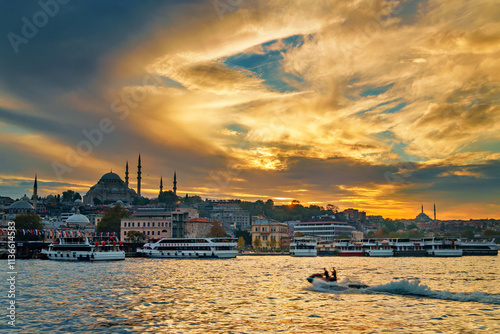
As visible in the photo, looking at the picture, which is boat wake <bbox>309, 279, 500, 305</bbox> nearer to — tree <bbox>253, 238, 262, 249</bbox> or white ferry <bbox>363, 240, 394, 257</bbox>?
white ferry <bbox>363, 240, 394, 257</bbox>

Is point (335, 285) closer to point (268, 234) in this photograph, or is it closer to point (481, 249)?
point (481, 249)

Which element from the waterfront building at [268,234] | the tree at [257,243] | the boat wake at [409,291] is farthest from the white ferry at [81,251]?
the waterfront building at [268,234]

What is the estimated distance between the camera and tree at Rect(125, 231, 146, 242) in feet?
458

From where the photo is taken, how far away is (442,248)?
120m

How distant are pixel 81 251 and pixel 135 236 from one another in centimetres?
5339

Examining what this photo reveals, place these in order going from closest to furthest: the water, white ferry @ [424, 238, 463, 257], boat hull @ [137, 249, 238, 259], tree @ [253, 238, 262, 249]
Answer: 1. the water
2. boat hull @ [137, 249, 238, 259]
3. white ferry @ [424, 238, 463, 257]
4. tree @ [253, 238, 262, 249]

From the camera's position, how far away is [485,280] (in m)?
50.7

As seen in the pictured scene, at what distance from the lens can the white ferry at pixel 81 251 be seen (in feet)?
290

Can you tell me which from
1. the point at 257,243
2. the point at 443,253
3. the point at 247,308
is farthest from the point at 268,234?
the point at 247,308

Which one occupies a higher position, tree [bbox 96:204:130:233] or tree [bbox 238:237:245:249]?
tree [bbox 96:204:130:233]

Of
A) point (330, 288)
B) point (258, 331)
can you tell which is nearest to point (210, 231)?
point (330, 288)

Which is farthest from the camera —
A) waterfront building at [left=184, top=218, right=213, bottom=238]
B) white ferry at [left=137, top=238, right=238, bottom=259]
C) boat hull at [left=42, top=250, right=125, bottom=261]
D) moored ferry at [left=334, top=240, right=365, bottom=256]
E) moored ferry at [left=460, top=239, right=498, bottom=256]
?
waterfront building at [left=184, top=218, right=213, bottom=238]

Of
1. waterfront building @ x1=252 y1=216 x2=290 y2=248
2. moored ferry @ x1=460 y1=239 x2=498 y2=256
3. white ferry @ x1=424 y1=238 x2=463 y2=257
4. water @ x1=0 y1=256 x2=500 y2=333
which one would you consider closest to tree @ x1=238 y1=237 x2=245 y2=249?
waterfront building @ x1=252 y1=216 x2=290 y2=248

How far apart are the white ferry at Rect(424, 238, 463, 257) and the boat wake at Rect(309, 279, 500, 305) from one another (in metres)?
85.0
